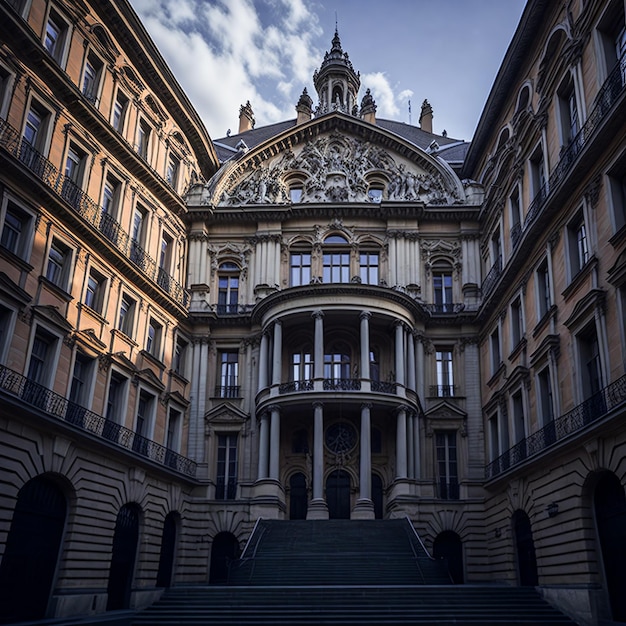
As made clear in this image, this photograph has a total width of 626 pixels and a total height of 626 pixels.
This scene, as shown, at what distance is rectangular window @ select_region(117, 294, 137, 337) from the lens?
92.3ft

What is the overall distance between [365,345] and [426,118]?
25.1 meters

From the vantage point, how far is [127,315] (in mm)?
28625

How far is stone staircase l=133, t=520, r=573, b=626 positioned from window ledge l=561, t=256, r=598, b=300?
9.68m

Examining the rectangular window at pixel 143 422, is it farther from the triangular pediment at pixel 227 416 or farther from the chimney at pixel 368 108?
the chimney at pixel 368 108

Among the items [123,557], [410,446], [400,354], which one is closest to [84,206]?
[123,557]

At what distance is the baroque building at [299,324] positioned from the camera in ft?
67.1

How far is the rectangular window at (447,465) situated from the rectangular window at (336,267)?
9.41 meters

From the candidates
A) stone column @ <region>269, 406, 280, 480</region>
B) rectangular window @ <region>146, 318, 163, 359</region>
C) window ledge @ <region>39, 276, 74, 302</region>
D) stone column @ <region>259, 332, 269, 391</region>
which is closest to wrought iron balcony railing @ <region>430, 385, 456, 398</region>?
stone column @ <region>269, 406, 280, 480</region>

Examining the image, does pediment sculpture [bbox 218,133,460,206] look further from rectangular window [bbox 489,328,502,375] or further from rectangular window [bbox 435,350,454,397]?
rectangular window [bbox 489,328,502,375]

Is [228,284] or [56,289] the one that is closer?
[56,289]

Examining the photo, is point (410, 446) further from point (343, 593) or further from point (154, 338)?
point (154, 338)

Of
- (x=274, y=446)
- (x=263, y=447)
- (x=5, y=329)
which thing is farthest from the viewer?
(x=263, y=447)

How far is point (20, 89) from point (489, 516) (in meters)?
24.9

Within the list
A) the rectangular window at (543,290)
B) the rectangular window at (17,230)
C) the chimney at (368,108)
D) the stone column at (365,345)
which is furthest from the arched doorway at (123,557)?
the chimney at (368,108)
